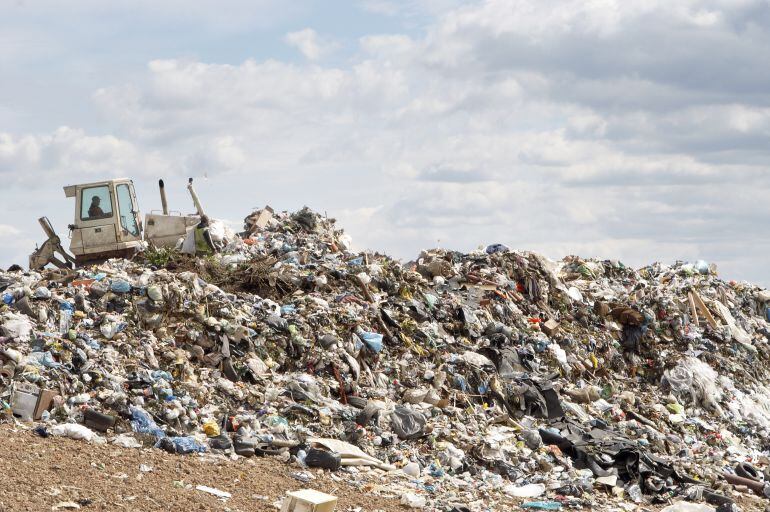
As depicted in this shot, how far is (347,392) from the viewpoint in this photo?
11125mm

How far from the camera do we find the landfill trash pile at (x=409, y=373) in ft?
31.1

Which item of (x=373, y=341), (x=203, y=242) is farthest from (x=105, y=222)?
(x=373, y=341)

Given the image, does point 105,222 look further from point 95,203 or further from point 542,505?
point 542,505

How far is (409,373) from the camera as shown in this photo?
1187cm

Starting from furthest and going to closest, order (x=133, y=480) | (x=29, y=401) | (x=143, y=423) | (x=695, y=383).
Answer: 1. (x=695, y=383)
2. (x=143, y=423)
3. (x=29, y=401)
4. (x=133, y=480)

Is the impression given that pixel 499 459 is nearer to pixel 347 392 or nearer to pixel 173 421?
pixel 347 392

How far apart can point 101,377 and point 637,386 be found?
8565 millimetres

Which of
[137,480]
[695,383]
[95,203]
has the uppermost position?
[95,203]

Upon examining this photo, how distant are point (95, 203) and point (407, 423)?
7728mm

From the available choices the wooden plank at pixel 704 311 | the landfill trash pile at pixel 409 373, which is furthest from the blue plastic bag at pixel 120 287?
the wooden plank at pixel 704 311

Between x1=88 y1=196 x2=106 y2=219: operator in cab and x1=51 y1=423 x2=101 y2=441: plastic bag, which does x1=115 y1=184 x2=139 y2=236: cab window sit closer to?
x1=88 y1=196 x2=106 y2=219: operator in cab

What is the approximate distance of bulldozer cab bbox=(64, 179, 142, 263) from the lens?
50.1 feet

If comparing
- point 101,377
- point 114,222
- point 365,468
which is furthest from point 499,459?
point 114,222

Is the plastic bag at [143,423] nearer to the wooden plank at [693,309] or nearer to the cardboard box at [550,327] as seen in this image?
the cardboard box at [550,327]
